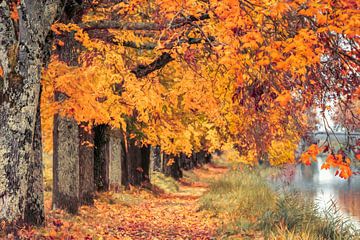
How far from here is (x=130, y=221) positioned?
16.1 m

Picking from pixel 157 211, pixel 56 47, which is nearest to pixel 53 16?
pixel 56 47

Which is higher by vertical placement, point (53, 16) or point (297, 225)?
point (53, 16)

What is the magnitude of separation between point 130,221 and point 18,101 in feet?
23.5

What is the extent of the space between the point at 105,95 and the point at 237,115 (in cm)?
754

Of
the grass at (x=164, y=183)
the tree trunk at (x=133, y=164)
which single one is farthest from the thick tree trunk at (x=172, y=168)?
the tree trunk at (x=133, y=164)

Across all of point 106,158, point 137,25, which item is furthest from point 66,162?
point 106,158

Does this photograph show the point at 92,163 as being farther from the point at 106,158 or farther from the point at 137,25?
the point at 137,25

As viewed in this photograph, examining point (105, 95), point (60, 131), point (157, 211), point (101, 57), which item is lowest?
point (157, 211)

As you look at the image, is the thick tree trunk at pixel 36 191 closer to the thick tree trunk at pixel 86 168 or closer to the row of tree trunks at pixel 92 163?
the row of tree trunks at pixel 92 163

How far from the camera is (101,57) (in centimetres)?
1609

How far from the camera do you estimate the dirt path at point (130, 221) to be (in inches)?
477

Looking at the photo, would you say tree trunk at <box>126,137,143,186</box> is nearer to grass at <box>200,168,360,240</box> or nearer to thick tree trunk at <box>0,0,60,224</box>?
grass at <box>200,168,360,240</box>

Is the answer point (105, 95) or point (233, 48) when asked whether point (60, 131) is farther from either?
point (233, 48)

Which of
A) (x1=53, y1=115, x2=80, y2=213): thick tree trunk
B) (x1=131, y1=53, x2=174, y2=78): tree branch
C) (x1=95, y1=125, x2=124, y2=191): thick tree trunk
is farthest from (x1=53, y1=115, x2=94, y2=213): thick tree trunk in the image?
(x1=95, y1=125, x2=124, y2=191): thick tree trunk
